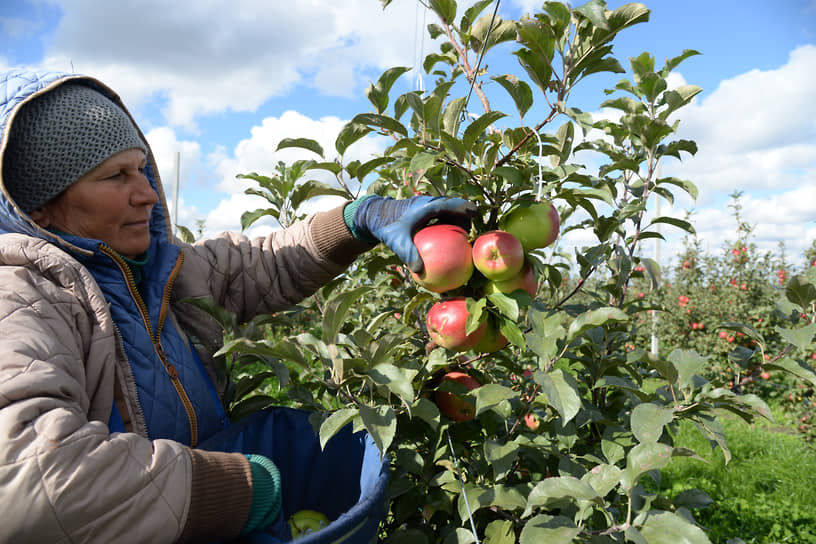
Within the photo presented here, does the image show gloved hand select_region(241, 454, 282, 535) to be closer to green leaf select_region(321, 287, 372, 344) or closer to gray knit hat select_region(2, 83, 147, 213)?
green leaf select_region(321, 287, 372, 344)

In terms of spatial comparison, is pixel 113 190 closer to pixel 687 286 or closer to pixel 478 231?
pixel 478 231

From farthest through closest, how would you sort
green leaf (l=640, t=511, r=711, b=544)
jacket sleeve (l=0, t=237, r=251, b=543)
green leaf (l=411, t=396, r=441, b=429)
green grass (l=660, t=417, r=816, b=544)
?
green grass (l=660, t=417, r=816, b=544)
green leaf (l=411, t=396, r=441, b=429)
green leaf (l=640, t=511, r=711, b=544)
jacket sleeve (l=0, t=237, r=251, b=543)

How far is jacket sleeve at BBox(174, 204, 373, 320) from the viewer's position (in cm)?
129

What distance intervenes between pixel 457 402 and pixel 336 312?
36 cm

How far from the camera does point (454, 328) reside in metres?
0.95

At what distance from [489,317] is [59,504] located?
700 millimetres

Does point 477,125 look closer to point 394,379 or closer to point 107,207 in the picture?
point 394,379

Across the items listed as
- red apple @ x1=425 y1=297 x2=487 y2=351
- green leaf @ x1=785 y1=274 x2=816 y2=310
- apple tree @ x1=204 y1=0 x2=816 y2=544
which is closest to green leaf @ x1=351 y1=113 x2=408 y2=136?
apple tree @ x1=204 y1=0 x2=816 y2=544

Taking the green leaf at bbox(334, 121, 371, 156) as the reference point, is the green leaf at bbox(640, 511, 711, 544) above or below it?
below

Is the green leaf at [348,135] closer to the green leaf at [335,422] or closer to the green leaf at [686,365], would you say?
the green leaf at [335,422]

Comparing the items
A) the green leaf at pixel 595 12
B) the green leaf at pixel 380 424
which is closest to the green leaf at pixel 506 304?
the green leaf at pixel 380 424

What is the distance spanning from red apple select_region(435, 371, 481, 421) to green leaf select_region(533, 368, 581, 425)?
23 centimetres

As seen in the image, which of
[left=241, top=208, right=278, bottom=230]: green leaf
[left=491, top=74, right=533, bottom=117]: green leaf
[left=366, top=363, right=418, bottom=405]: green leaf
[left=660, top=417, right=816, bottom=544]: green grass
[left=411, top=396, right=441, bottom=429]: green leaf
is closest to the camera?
[left=366, top=363, right=418, bottom=405]: green leaf

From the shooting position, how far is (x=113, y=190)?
1023mm
